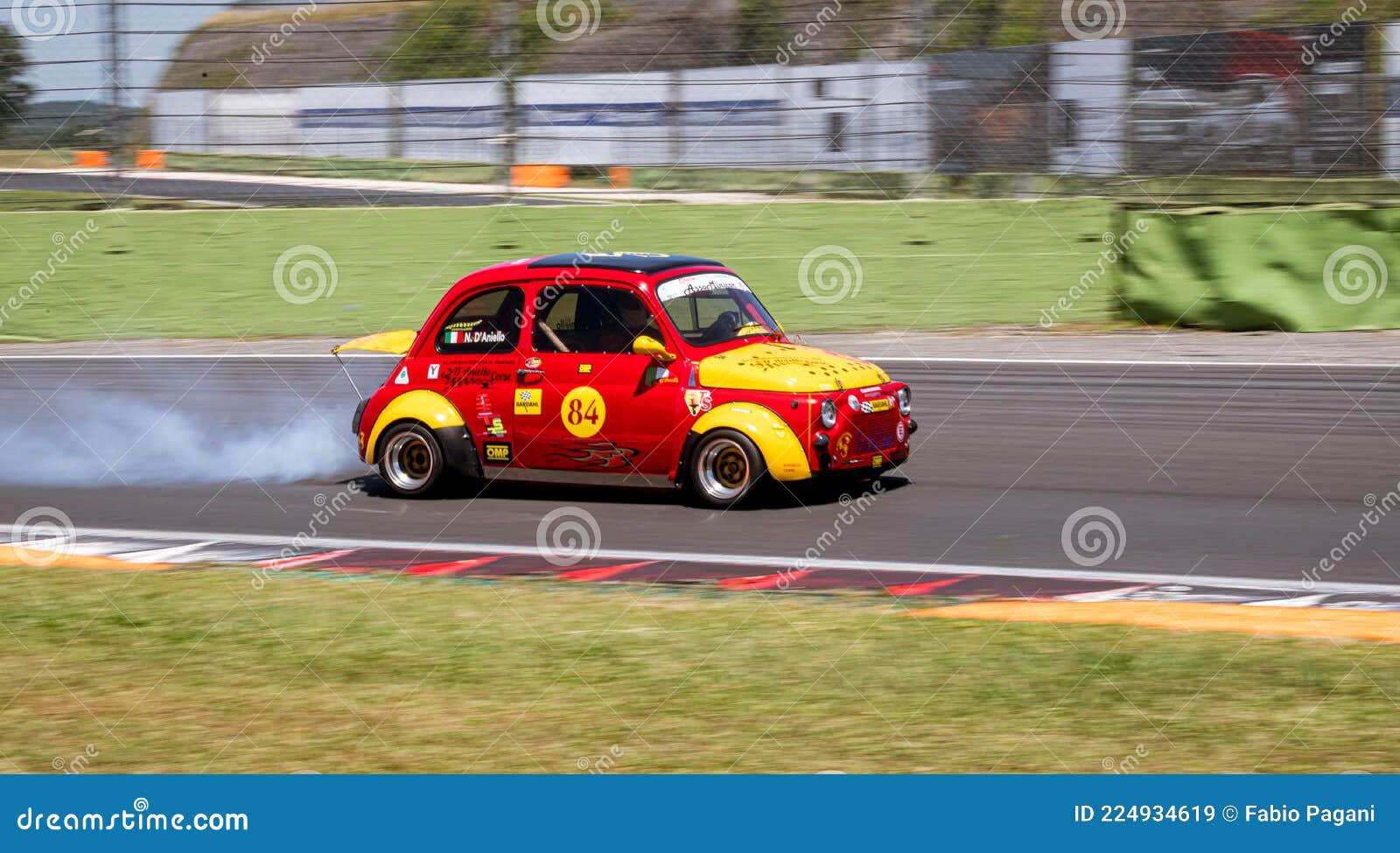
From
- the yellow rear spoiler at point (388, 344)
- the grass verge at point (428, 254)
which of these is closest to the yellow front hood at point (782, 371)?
the yellow rear spoiler at point (388, 344)

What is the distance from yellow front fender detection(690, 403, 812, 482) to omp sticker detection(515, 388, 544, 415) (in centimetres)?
119

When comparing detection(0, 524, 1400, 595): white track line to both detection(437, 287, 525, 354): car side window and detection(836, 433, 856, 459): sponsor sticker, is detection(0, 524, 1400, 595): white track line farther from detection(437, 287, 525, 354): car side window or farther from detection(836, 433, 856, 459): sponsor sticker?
detection(437, 287, 525, 354): car side window

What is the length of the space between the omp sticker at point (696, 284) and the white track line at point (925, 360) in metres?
3.10

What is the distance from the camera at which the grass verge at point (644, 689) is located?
512 cm

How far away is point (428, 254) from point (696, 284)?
8.53 m

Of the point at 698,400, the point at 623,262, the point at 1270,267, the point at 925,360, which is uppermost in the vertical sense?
the point at 623,262

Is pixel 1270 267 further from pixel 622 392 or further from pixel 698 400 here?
pixel 622 392

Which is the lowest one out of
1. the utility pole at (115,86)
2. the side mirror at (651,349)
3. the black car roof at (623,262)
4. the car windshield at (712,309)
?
the side mirror at (651,349)

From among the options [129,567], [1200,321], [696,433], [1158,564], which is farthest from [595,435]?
[1200,321]

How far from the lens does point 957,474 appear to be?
33.6ft

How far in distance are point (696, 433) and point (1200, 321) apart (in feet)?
26.2

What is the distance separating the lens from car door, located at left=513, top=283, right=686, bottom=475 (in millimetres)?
9250

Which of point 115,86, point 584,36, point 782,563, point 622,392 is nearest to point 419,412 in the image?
point 622,392

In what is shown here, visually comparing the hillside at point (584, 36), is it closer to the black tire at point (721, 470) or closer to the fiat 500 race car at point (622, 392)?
the fiat 500 race car at point (622, 392)
